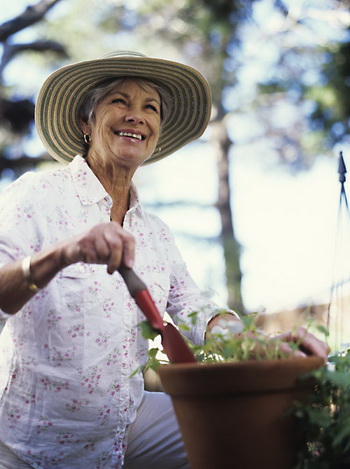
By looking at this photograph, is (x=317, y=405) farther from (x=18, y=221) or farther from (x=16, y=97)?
(x=16, y=97)

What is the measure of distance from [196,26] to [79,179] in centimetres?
679

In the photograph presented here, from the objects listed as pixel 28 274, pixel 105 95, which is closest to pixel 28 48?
pixel 105 95

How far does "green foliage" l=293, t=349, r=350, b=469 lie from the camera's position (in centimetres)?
115

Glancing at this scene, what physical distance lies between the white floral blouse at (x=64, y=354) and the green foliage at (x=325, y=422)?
531 mm

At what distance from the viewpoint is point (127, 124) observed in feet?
6.84

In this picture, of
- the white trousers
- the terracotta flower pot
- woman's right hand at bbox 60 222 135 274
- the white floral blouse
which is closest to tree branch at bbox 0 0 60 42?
the white floral blouse

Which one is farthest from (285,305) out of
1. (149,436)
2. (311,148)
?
(149,436)

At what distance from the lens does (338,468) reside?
1.16m

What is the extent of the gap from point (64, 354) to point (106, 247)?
23.8 inches

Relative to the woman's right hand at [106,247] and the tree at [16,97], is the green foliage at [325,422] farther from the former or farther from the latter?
the tree at [16,97]

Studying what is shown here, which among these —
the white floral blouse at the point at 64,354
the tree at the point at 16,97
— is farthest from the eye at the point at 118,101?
the tree at the point at 16,97

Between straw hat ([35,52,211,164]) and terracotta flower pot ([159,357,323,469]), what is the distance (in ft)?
4.13

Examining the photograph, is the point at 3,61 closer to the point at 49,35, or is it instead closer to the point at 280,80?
the point at 49,35

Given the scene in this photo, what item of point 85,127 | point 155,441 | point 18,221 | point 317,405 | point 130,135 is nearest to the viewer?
point 317,405
